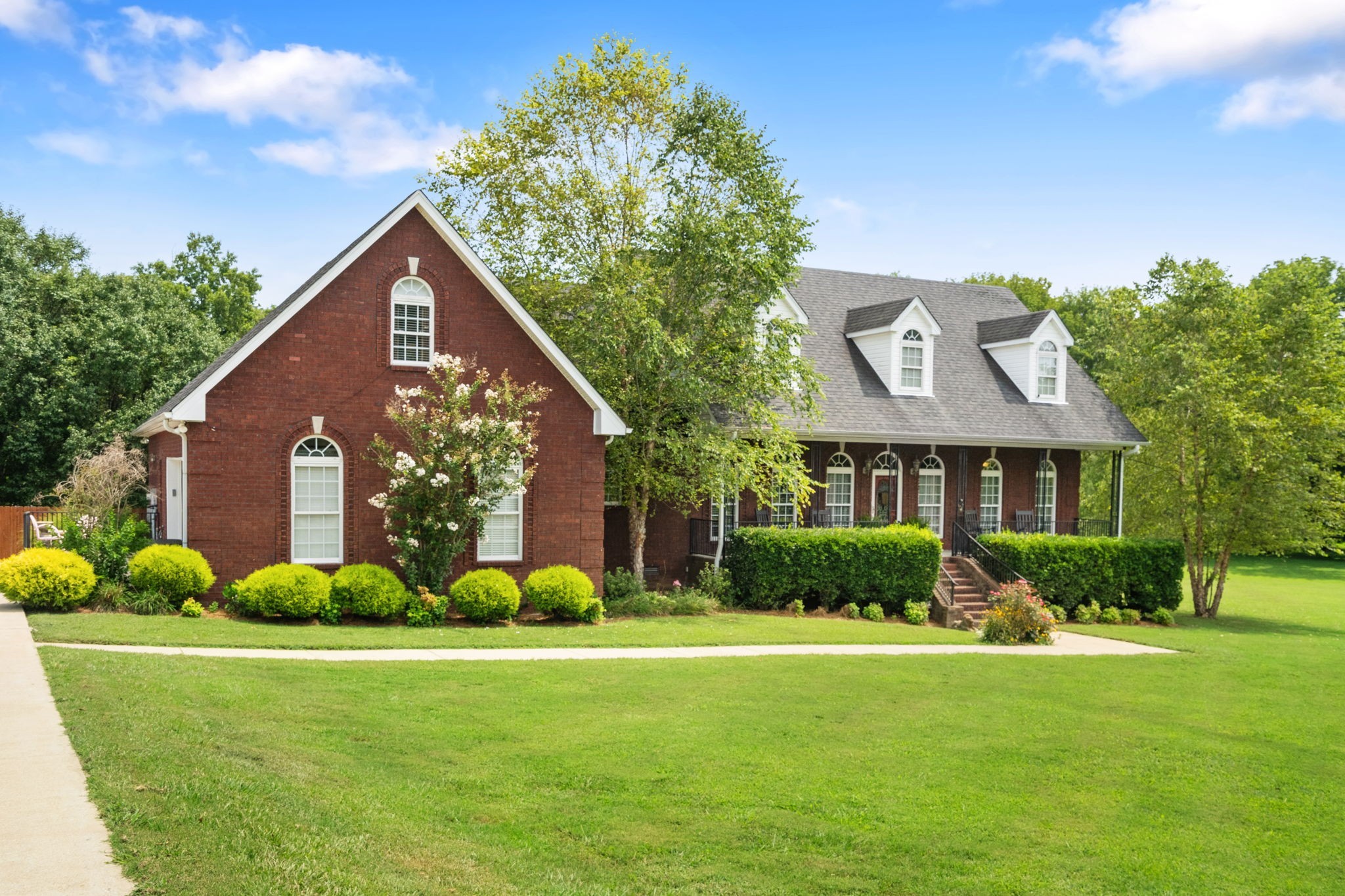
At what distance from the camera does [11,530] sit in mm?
25891

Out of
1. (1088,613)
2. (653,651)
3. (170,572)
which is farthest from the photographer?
(1088,613)

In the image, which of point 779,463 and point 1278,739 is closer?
point 1278,739

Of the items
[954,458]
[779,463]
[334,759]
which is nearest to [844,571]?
[779,463]

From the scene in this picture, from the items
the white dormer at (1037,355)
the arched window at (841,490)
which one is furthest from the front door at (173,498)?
the white dormer at (1037,355)

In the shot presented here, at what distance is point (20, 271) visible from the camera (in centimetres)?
3747

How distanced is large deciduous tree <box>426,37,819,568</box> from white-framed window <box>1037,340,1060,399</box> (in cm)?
1083

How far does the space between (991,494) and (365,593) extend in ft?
62.6

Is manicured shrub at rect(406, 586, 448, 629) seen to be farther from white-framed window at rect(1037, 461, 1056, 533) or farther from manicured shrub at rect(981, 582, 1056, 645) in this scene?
white-framed window at rect(1037, 461, 1056, 533)

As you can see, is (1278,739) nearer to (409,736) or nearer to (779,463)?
(409,736)

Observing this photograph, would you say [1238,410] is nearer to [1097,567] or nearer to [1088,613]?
[1097,567]

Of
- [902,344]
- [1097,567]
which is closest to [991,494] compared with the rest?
[1097,567]

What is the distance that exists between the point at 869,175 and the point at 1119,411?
14.9 m

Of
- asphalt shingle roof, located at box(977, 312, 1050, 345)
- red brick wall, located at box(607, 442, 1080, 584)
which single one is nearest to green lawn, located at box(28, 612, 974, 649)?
red brick wall, located at box(607, 442, 1080, 584)

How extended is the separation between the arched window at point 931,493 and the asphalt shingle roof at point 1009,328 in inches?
213
